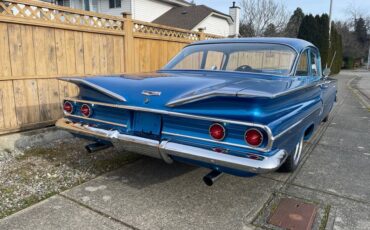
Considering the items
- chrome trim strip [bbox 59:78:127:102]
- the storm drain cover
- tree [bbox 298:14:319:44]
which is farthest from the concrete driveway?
→ tree [bbox 298:14:319:44]

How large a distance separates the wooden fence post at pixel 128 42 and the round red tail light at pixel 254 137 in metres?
4.43

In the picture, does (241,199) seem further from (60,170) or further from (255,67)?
(60,170)

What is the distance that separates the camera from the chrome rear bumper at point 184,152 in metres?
2.44

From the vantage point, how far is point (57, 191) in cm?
332

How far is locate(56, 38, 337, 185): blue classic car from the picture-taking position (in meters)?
2.47

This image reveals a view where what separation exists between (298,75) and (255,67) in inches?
21.8

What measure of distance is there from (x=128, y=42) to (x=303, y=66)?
3638mm

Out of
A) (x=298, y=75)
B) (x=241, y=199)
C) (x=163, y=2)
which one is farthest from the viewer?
(x=163, y=2)

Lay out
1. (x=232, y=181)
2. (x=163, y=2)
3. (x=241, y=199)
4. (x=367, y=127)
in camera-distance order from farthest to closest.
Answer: (x=163, y=2) → (x=367, y=127) → (x=232, y=181) → (x=241, y=199)

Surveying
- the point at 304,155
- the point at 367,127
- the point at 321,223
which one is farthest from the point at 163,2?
the point at 321,223

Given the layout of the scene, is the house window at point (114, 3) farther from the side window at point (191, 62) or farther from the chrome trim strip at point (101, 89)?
the chrome trim strip at point (101, 89)

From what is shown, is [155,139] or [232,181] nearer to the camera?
[155,139]

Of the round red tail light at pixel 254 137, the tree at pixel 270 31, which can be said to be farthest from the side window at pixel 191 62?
the tree at pixel 270 31

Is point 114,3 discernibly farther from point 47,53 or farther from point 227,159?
point 227,159
